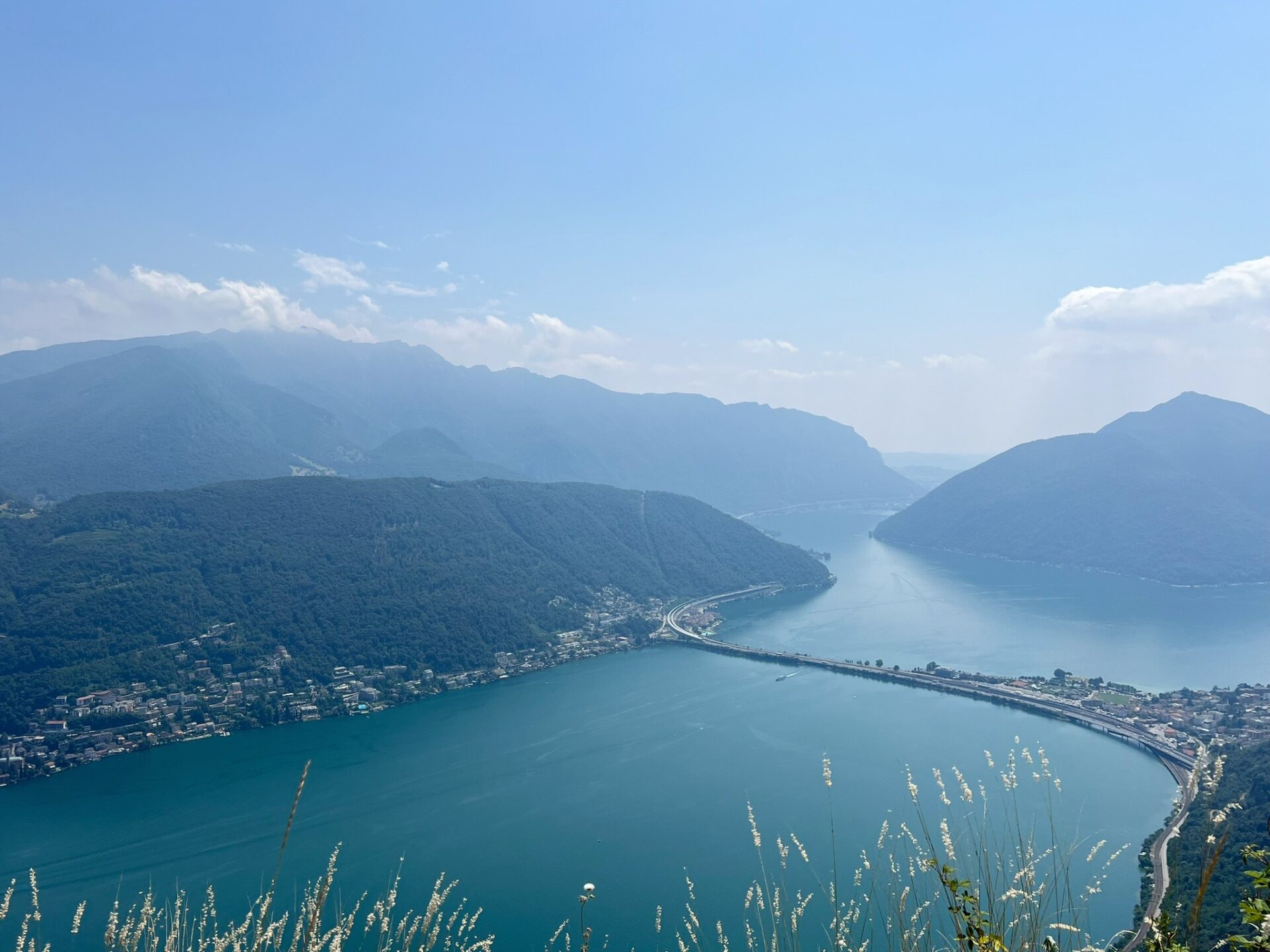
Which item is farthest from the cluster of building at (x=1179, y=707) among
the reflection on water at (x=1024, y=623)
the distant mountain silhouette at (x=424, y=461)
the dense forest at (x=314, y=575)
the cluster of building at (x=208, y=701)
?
the distant mountain silhouette at (x=424, y=461)

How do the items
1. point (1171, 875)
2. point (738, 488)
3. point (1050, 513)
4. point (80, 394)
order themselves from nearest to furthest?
point (1171, 875) → point (1050, 513) → point (80, 394) → point (738, 488)

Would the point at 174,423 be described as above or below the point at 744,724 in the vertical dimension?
above

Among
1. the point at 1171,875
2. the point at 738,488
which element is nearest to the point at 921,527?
the point at 738,488

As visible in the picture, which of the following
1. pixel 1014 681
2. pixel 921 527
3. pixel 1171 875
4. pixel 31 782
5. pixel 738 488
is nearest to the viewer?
pixel 1171 875

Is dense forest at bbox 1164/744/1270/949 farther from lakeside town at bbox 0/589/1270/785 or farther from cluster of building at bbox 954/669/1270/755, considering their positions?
lakeside town at bbox 0/589/1270/785

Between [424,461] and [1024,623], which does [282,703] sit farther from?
[424,461]

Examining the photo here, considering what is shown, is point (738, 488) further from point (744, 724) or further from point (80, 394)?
point (744, 724)

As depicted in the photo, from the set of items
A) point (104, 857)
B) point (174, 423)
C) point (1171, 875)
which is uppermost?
point (174, 423)

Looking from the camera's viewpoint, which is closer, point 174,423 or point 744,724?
point 744,724
